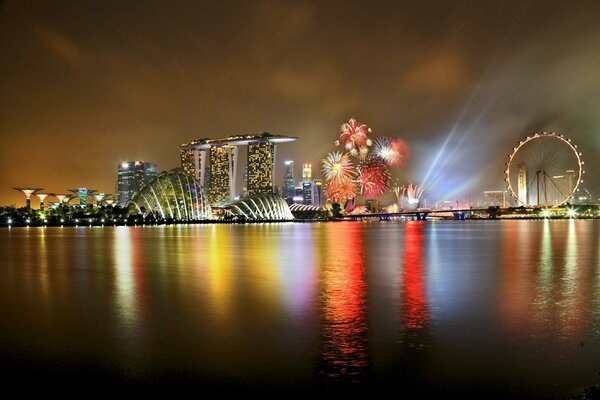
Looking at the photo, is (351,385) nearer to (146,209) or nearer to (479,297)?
(479,297)

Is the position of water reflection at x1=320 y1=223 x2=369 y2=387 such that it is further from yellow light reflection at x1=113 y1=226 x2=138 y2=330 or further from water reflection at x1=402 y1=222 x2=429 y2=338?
yellow light reflection at x1=113 y1=226 x2=138 y2=330

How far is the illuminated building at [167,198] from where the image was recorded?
618 feet

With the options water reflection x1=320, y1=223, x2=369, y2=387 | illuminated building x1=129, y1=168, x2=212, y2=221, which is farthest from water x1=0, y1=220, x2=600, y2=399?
illuminated building x1=129, y1=168, x2=212, y2=221

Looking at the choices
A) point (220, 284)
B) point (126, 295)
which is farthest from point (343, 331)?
point (220, 284)

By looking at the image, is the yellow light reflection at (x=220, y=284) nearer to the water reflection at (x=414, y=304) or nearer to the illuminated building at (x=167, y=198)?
the water reflection at (x=414, y=304)

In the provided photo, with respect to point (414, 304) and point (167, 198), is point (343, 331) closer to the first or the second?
point (414, 304)

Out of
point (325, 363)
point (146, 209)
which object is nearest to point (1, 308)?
point (325, 363)

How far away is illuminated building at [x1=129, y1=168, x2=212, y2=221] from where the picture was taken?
188m

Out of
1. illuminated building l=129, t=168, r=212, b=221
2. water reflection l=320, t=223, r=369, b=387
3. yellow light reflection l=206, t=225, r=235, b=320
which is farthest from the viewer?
illuminated building l=129, t=168, r=212, b=221

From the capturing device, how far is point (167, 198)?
618ft

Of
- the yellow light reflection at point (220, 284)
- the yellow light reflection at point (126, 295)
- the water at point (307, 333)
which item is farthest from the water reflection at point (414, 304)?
the yellow light reflection at point (126, 295)

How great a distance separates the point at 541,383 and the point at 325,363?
409cm

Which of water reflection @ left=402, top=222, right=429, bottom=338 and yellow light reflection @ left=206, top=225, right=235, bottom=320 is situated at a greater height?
yellow light reflection @ left=206, top=225, right=235, bottom=320

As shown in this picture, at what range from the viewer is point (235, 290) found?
2552 centimetres
